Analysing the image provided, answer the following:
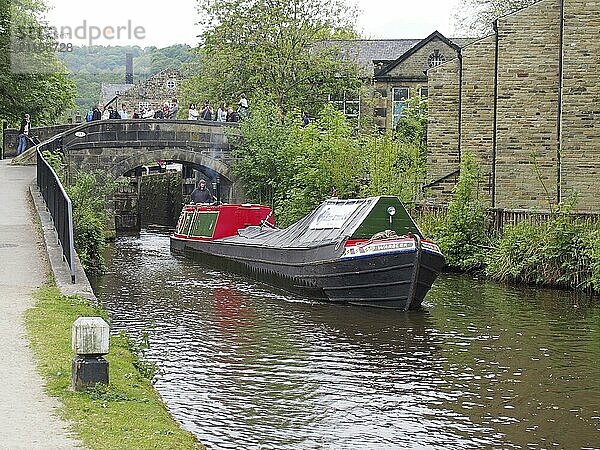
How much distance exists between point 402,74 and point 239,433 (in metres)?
48.4

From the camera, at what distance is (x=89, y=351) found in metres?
8.48

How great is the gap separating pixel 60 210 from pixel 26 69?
33480 mm

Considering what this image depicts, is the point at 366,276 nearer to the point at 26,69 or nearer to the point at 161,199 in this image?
the point at 26,69

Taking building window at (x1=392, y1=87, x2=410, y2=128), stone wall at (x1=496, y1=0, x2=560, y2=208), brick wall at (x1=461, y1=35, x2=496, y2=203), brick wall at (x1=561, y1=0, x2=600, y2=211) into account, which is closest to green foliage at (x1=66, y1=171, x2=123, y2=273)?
stone wall at (x1=496, y1=0, x2=560, y2=208)

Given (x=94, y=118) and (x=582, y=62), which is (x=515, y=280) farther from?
(x=94, y=118)

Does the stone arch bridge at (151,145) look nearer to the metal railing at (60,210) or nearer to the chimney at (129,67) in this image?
the metal railing at (60,210)

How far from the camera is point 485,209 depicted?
26.7 m

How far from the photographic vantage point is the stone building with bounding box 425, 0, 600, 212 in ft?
86.2

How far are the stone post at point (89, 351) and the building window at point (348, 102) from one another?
36675mm

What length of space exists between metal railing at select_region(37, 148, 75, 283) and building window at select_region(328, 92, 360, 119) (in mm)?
24935

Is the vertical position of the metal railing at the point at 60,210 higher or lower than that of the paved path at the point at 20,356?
higher

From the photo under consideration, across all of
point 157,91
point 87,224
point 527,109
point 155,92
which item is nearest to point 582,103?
point 527,109

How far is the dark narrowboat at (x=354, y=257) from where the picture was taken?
63.6 feet

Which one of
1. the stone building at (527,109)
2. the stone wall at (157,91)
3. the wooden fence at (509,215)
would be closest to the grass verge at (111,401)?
the wooden fence at (509,215)
